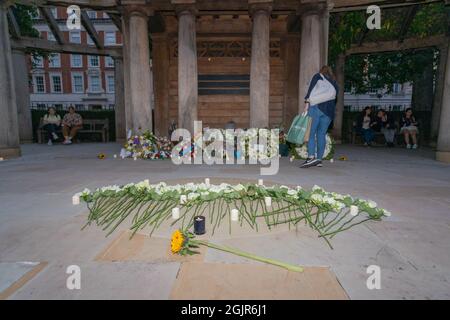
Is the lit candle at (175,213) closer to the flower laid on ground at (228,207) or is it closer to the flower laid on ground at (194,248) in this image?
the flower laid on ground at (228,207)

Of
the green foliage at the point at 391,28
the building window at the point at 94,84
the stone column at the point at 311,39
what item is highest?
the building window at the point at 94,84

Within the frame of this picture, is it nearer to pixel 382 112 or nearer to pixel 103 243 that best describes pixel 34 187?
pixel 103 243

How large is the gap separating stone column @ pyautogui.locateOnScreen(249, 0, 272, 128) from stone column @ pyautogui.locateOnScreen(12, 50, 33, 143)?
969cm

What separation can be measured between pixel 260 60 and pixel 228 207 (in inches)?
211

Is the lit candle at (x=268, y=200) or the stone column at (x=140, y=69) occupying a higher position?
the stone column at (x=140, y=69)

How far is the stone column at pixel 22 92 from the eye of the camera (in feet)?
38.5

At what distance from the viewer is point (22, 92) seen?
39.3 feet

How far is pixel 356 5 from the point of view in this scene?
307 inches

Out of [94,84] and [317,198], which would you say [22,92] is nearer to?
[317,198]

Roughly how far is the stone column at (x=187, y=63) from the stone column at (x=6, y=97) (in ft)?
14.4

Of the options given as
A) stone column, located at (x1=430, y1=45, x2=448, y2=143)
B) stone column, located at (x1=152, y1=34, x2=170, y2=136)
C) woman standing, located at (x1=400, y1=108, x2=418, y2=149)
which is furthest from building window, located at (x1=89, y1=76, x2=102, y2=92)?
stone column, located at (x1=430, y1=45, x2=448, y2=143)

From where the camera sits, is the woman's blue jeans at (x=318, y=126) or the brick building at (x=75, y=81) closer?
the woman's blue jeans at (x=318, y=126)

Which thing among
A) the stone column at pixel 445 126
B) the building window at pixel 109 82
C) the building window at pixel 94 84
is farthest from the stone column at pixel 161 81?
the building window at pixel 94 84
